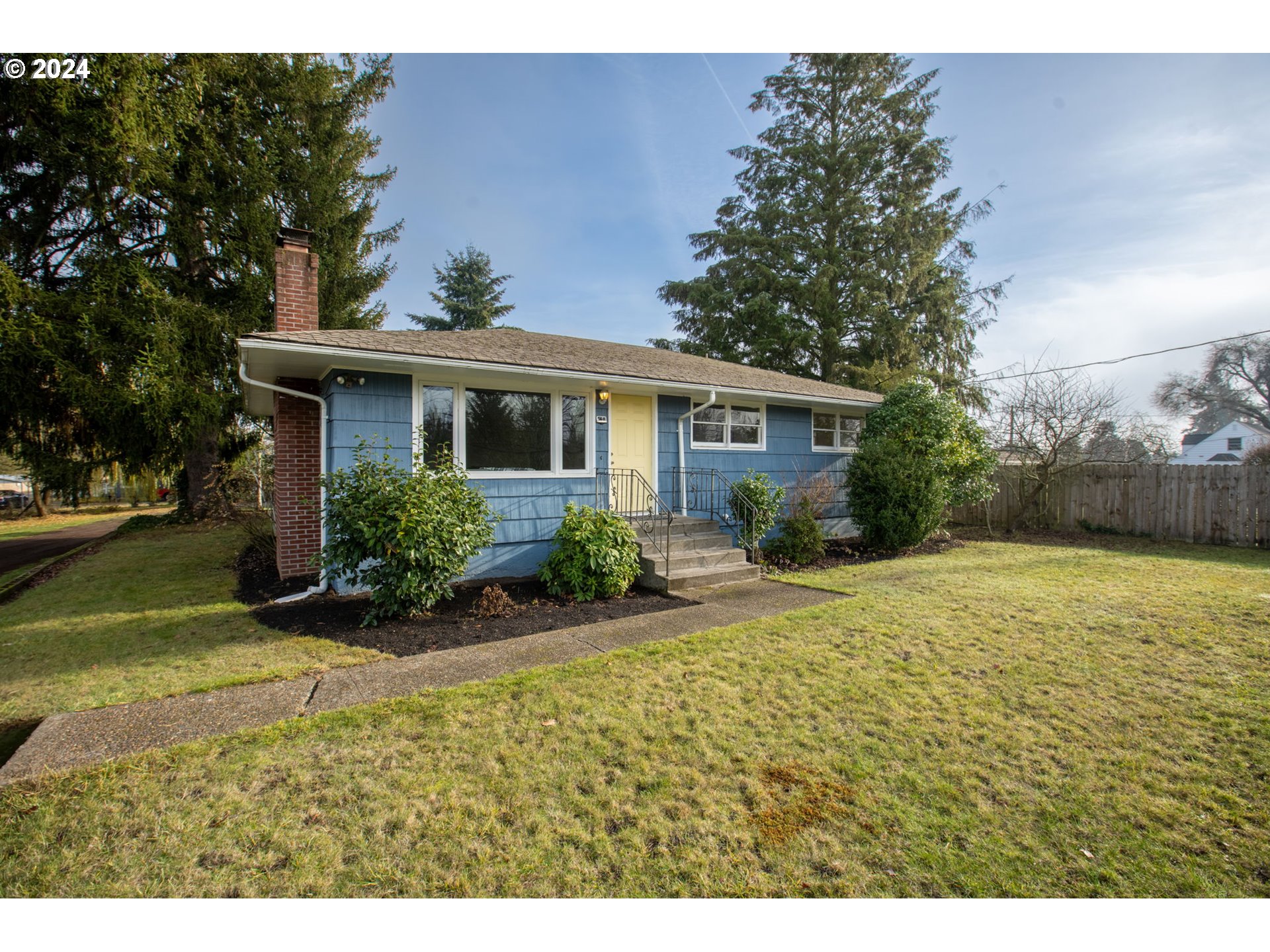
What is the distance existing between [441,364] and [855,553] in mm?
8100

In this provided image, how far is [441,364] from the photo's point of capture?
6.45 metres

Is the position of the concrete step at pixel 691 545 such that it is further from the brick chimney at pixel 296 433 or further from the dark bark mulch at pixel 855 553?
the brick chimney at pixel 296 433

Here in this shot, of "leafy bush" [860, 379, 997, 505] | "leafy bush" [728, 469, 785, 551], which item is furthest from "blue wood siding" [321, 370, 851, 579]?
"leafy bush" [860, 379, 997, 505]

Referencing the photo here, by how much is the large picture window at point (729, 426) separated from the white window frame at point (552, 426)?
2.24 m

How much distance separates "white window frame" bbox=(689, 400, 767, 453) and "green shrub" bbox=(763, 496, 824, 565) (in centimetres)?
155

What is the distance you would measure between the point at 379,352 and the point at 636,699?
476 centimetres

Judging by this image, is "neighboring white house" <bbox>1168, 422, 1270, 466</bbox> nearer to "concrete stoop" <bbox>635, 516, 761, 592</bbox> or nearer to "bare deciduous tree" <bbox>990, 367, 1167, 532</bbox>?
"bare deciduous tree" <bbox>990, 367, 1167, 532</bbox>

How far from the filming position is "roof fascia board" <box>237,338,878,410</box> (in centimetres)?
579

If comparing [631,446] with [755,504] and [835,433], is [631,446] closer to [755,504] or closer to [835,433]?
[755,504]

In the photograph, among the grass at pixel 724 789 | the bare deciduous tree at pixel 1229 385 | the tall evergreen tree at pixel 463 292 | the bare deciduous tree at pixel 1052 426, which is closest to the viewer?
the grass at pixel 724 789

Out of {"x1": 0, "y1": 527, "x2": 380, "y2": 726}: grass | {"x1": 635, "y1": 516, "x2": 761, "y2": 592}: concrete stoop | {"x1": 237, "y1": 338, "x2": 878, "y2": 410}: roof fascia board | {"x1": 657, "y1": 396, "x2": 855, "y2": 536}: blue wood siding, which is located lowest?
{"x1": 0, "y1": 527, "x2": 380, "y2": 726}: grass

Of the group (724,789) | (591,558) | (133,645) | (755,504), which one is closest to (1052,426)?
(755,504)

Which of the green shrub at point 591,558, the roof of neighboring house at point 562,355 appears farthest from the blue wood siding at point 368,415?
the green shrub at point 591,558

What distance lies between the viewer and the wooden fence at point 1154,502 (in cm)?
1052
